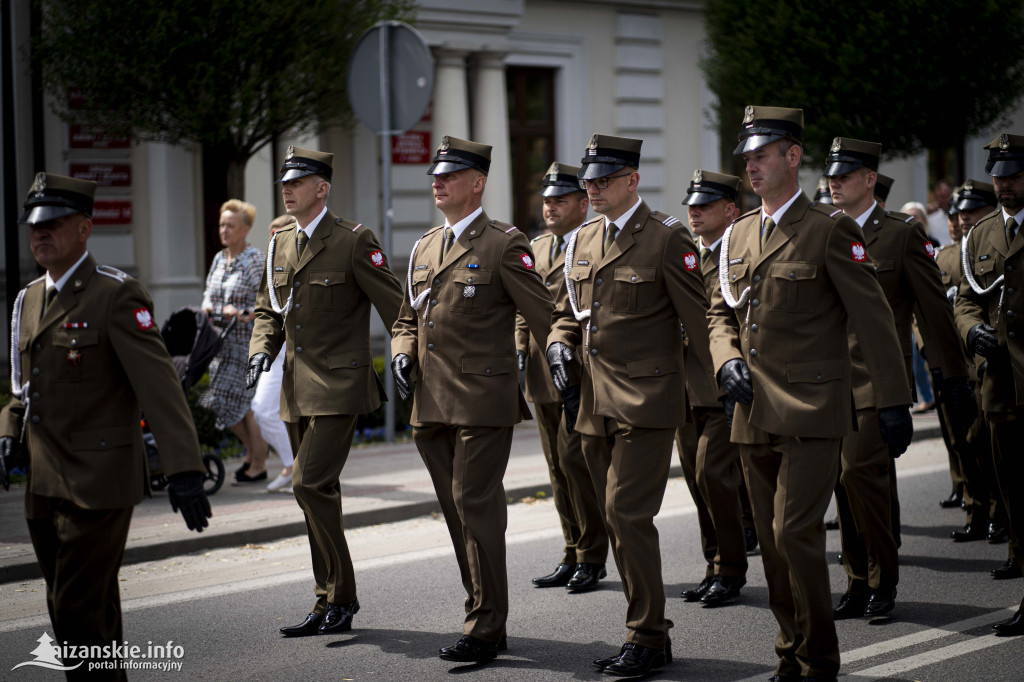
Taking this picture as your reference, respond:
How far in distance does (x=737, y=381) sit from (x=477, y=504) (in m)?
1.33

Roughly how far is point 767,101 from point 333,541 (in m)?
12.9

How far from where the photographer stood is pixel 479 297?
6027 millimetres

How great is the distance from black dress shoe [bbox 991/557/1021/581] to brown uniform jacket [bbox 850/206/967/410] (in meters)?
1.23

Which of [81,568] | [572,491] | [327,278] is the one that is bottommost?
[572,491]

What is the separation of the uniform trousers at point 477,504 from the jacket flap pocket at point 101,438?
5.66 ft

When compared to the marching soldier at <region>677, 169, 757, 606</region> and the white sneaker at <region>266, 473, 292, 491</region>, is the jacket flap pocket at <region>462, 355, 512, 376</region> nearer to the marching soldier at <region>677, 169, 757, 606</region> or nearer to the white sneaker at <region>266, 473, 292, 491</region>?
the marching soldier at <region>677, 169, 757, 606</region>

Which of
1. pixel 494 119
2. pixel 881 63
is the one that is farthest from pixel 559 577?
pixel 494 119

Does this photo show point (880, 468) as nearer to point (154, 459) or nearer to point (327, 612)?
point (327, 612)

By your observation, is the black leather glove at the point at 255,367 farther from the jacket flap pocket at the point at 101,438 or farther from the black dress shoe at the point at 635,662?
the black dress shoe at the point at 635,662

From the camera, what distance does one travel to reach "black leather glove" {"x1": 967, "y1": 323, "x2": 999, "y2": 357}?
22.2 feet

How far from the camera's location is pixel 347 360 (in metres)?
6.40

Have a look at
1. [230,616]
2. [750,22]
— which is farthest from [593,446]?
[750,22]

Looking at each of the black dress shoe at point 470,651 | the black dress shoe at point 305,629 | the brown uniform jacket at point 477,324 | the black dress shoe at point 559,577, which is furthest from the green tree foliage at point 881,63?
the black dress shoe at point 470,651

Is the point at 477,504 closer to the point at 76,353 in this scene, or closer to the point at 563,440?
the point at 563,440
